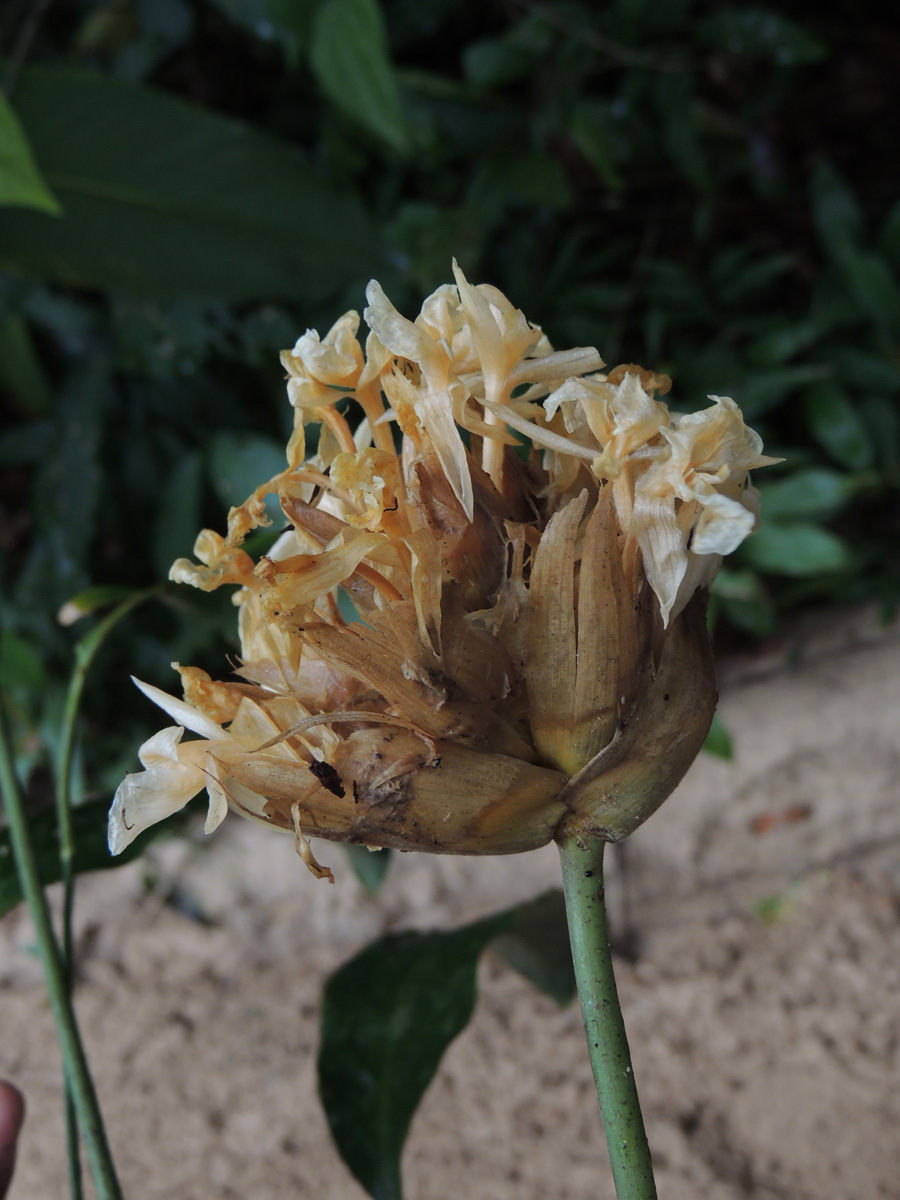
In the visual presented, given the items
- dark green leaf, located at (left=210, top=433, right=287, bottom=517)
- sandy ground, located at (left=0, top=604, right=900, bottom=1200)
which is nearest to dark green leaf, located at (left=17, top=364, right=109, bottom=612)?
dark green leaf, located at (left=210, top=433, right=287, bottom=517)

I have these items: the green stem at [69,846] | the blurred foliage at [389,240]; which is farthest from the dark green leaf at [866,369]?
the green stem at [69,846]

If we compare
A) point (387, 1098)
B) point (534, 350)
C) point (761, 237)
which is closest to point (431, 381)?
point (534, 350)

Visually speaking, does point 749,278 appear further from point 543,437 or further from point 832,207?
point 543,437

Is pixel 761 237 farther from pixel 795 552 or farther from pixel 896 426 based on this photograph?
pixel 795 552

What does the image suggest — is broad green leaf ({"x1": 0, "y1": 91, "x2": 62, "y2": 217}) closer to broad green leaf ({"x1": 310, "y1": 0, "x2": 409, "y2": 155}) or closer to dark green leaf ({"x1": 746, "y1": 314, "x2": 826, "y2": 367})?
broad green leaf ({"x1": 310, "y1": 0, "x2": 409, "y2": 155})

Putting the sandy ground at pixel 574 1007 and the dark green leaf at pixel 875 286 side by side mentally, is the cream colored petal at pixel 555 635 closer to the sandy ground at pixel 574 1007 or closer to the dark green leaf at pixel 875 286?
the sandy ground at pixel 574 1007
